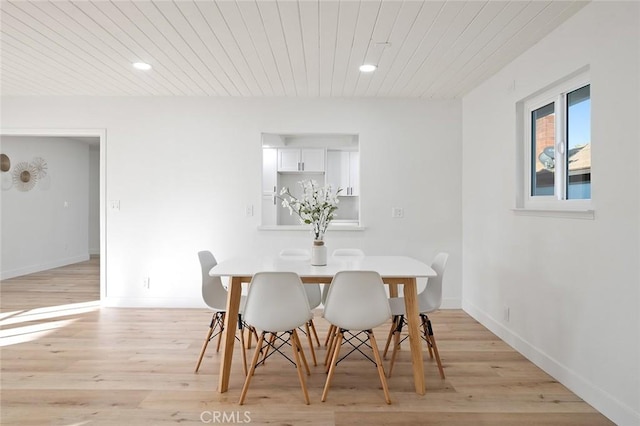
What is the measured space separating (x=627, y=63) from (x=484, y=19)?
873 millimetres

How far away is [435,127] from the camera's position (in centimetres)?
448

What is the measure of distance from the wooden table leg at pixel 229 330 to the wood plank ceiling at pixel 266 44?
69.0 inches

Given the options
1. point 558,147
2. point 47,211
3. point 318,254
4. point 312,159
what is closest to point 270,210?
point 312,159

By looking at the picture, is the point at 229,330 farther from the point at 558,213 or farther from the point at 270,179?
the point at 270,179

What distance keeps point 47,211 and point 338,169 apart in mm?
5178

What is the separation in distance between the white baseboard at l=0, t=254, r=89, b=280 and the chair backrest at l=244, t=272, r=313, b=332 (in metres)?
5.57

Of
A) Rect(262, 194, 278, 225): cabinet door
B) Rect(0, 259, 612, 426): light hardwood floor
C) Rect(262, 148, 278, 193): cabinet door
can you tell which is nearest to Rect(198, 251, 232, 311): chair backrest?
Rect(0, 259, 612, 426): light hardwood floor

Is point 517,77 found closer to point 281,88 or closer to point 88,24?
point 281,88

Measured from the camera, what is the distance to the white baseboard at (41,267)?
594cm

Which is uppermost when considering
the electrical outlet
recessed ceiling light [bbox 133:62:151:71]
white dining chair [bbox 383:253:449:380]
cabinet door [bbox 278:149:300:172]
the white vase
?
recessed ceiling light [bbox 133:62:151:71]

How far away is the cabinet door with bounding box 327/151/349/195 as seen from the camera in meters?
7.14

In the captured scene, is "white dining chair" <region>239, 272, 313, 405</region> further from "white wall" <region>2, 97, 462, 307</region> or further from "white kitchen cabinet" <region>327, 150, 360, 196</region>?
"white kitchen cabinet" <region>327, 150, 360, 196</region>

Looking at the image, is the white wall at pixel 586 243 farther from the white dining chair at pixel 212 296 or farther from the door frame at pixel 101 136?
the door frame at pixel 101 136

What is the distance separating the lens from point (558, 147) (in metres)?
2.84
